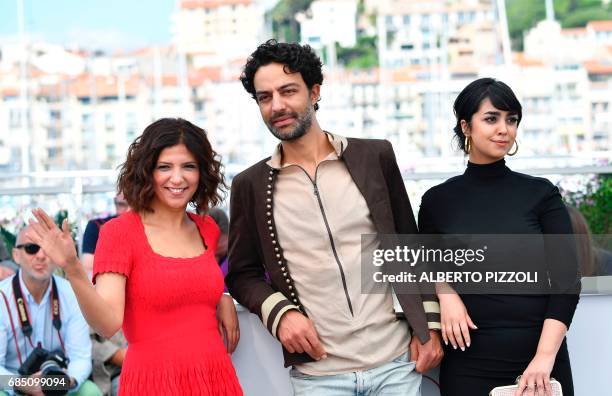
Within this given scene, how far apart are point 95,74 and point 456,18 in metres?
9.81

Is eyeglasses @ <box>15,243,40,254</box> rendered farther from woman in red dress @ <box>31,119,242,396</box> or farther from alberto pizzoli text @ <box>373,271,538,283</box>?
alberto pizzoli text @ <box>373,271,538,283</box>

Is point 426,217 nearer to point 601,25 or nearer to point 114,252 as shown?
point 114,252

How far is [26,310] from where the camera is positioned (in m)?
4.72

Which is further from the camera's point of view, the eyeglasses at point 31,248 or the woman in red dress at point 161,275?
the eyeglasses at point 31,248

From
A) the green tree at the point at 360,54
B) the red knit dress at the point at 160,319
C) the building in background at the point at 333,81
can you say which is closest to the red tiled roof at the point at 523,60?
the building in background at the point at 333,81

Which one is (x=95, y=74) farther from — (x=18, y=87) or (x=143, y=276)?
(x=143, y=276)

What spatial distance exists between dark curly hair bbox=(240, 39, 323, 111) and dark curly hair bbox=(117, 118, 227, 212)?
0.90 ft

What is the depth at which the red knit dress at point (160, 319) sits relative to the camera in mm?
2605

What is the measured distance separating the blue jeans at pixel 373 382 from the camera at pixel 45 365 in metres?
2.24

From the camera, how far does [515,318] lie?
2.64m

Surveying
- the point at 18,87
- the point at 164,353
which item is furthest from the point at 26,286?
the point at 18,87

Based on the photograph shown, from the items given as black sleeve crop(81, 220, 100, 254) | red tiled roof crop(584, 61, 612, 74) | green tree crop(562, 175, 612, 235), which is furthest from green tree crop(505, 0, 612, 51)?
black sleeve crop(81, 220, 100, 254)

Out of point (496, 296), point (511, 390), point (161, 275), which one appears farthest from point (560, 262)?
point (161, 275)

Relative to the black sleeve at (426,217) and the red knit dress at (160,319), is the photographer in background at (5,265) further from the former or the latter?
the black sleeve at (426,217)
